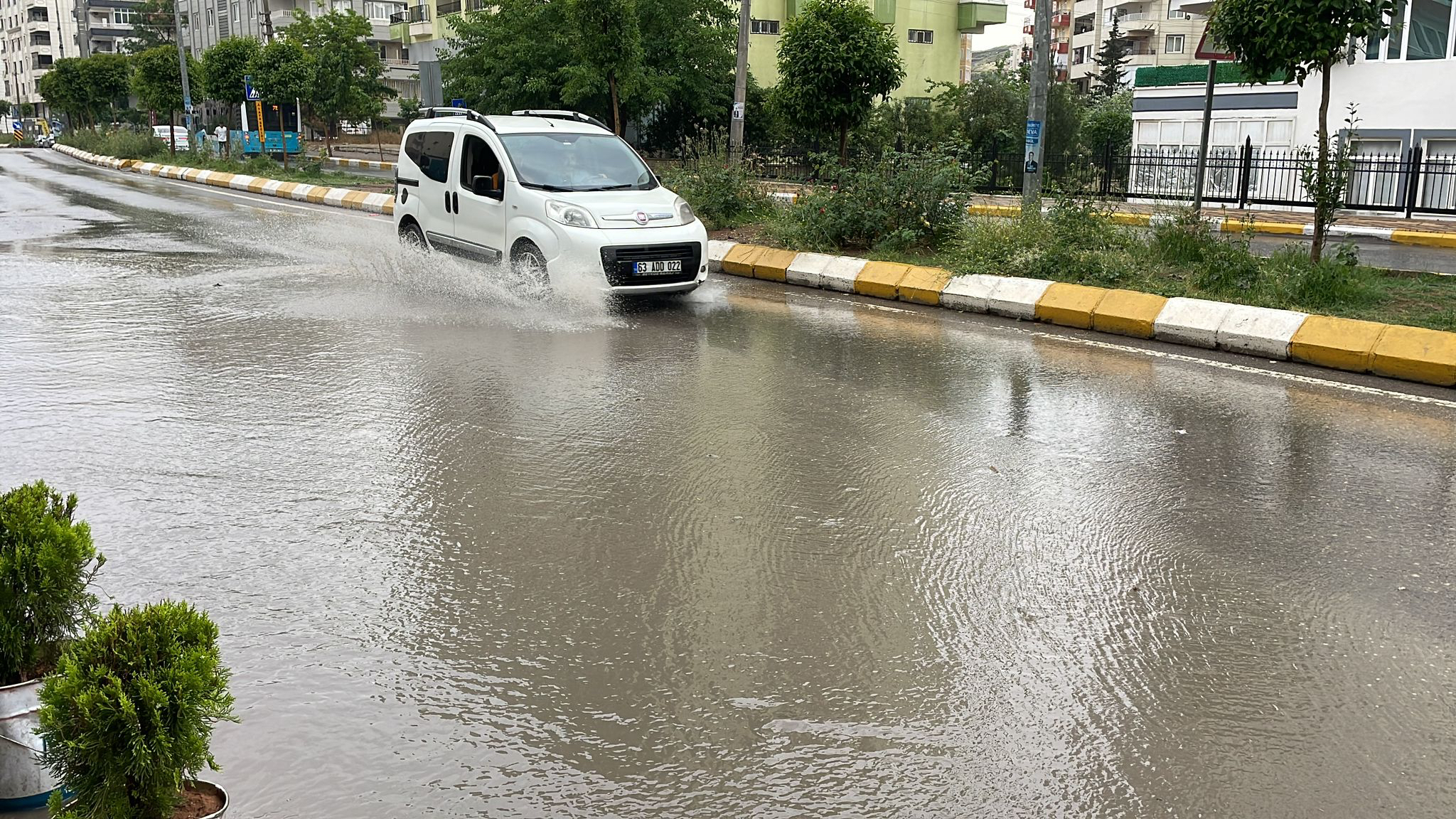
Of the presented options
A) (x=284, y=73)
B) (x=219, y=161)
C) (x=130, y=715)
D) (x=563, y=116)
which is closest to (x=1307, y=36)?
(x=563, y=116)

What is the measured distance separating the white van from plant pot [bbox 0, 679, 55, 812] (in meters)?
8.57

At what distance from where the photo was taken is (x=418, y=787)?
3.35 meters

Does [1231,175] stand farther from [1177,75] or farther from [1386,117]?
[1177,75]

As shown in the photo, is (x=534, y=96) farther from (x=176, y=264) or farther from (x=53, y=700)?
(x=53, y=700)

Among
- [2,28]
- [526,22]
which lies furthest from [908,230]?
[2,28]

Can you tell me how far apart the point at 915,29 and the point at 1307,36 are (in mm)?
54826

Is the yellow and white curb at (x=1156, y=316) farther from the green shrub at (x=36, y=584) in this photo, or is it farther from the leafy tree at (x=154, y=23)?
the leafy tree at (x=154, y=23)

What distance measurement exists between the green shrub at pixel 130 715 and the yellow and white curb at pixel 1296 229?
12.4 metres

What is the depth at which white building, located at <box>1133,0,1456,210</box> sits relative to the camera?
2505 cm

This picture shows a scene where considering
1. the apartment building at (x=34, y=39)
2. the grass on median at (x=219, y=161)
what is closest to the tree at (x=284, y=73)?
the grass on median at (x=219, y=161)

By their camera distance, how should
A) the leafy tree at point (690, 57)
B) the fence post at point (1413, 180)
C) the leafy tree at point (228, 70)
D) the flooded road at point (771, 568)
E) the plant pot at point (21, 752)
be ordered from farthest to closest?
the leafy tree at point (228, 70) → the leafy tree at point (690, 57) → the fence post at point (1413, 180) → the flooded road at point (771, 568) → the plant pot at point (21, 752)

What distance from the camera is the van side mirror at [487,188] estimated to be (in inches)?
480

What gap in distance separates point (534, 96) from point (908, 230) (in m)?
23.8

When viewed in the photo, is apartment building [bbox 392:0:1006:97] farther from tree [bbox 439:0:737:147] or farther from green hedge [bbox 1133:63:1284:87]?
green hedge [bbox 1133:63:1284:87]
